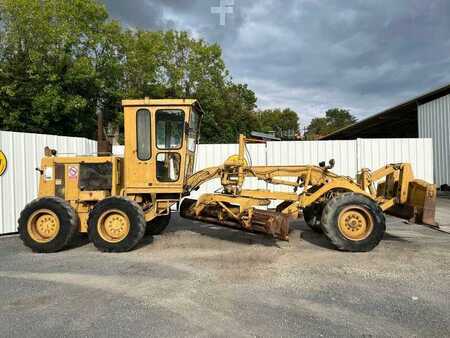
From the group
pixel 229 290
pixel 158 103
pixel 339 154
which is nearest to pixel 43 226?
pixel 158 103

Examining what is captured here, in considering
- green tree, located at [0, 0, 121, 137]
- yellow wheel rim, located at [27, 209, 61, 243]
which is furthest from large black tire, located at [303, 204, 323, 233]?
green tree, located at [0, 0, 121, 137]

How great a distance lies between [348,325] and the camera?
356 centimetres

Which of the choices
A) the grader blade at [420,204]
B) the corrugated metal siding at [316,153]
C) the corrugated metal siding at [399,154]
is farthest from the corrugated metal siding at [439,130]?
the grader blade at [420,204]

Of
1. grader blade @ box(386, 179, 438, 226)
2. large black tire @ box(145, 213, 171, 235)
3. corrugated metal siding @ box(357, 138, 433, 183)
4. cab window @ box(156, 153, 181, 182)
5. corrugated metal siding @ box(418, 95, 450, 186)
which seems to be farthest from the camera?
corrugated metal siding @ box(418, 95, 450, 186)

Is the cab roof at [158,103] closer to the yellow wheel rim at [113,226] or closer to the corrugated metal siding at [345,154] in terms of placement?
the yellow wheel rim at [113,226]

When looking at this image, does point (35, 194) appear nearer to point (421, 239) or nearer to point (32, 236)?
point (32, 236)

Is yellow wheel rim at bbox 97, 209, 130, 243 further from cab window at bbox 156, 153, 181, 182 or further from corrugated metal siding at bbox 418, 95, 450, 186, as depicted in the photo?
corrugated metal siding at bbox 418, 95, 450, 186

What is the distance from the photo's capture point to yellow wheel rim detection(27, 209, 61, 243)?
6.61 metres

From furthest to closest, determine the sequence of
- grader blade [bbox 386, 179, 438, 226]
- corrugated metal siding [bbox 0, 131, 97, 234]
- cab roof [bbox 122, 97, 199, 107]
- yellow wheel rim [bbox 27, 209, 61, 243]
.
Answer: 1. corrugated metal siding [bbox 0, 131, 97, 234]
2. cab roof [bbox 122, 97, 199, 107]
3. yellow wheel rim [bbox 27, 209, 61, 243]
4. grader blade [bbox 386, 179, 438, 226]

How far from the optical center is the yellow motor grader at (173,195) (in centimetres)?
634

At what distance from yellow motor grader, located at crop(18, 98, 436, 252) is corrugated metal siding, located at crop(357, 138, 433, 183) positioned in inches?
163

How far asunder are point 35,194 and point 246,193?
5589mm

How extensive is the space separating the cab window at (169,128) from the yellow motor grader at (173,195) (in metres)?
0.02

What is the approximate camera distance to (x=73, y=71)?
A: 692 inches
